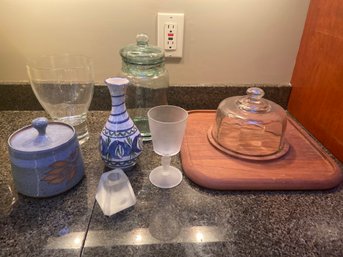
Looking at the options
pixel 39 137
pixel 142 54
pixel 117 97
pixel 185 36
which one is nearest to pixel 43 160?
pixel 39 137

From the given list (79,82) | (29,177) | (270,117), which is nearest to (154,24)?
(79,82)

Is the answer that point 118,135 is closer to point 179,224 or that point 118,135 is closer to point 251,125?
point 179,224

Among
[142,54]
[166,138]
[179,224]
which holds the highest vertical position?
[142,54]

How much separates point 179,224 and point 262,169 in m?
0.24

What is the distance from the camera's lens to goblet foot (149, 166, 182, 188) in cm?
58

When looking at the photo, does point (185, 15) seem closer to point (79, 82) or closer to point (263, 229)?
point (79, 82)

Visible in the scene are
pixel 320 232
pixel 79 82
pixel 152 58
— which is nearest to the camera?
pixel 320 232

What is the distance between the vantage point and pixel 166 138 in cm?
54

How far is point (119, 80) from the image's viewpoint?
1.85ft

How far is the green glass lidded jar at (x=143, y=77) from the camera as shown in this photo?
0.67 m

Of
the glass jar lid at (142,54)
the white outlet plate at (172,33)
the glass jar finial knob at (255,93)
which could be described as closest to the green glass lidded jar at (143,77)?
the glass jar lid at (142,54)

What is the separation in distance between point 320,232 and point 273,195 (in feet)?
0.35

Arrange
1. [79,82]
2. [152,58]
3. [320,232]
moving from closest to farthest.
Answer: [320,232]
[152,58]
[79,82]

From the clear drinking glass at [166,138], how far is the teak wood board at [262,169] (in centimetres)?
4
